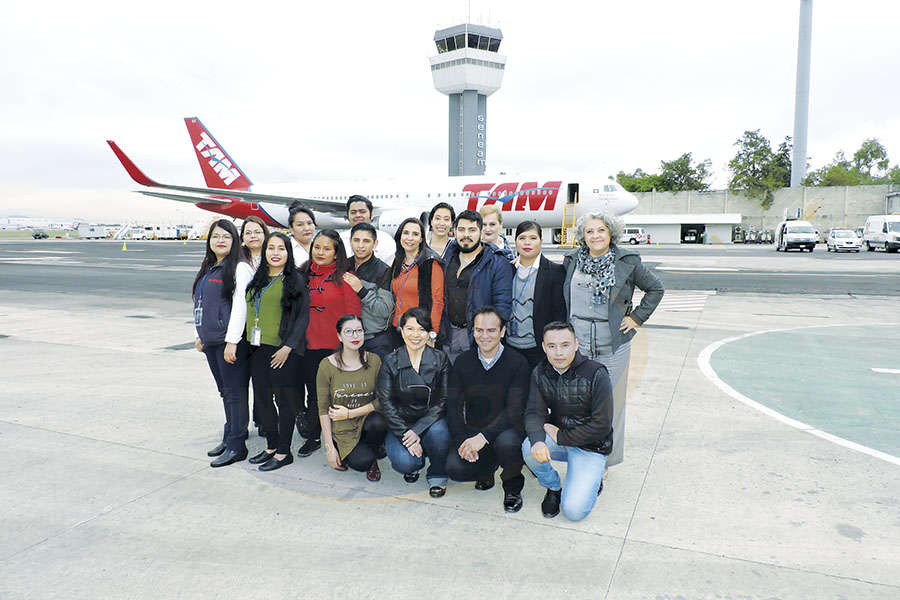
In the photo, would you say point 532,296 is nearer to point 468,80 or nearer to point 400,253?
point 400,253

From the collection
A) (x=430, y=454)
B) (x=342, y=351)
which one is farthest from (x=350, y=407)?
(x=430, y=454)

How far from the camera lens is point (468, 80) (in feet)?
251

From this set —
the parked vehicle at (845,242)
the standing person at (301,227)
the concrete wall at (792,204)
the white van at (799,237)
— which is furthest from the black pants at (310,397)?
the concrete wall at (792,204)

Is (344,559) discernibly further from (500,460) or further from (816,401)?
(816,401)

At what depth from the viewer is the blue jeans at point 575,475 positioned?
12.1 feet

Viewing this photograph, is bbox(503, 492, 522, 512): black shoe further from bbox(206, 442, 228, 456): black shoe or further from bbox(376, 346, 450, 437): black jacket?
bbox(206, 442, 228, 456): black shoe

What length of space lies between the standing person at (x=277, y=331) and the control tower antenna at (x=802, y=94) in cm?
8085

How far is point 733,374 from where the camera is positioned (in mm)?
7309

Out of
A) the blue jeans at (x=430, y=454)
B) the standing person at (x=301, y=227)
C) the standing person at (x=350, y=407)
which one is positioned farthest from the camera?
the standing person at (x=301, y=227)

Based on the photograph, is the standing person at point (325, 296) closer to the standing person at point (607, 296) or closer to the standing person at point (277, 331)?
the standing person at point (277, 331)

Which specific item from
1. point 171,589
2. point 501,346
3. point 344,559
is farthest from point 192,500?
point 501,346

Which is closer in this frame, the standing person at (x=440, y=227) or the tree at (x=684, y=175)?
the standing person at (x=440, y=227)

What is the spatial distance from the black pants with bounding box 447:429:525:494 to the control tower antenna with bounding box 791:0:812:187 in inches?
3173

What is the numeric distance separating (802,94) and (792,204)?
51.6 ft
